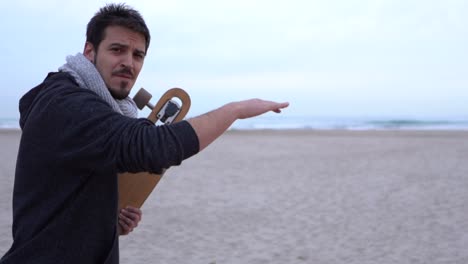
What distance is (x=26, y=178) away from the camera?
50.9 inches

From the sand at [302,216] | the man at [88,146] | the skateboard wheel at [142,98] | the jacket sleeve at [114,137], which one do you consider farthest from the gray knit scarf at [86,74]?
the sand at [302,216]

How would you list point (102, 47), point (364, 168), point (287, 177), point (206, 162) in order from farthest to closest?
1. point (206, 162)
2. point (364, 168)
3. point (287, 177)
4. point (102, 47)

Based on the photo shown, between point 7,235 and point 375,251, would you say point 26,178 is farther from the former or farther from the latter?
point 7,235

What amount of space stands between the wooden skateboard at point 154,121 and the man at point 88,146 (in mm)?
194

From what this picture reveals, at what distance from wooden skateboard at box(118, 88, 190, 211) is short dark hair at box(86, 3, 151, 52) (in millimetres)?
250

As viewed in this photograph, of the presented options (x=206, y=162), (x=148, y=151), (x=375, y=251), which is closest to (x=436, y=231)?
(x=375, y=251)

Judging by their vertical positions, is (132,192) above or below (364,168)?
above

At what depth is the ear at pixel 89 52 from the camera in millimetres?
1490

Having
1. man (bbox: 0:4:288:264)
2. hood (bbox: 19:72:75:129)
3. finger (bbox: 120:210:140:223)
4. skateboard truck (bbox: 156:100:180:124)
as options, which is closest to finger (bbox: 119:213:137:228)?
finger (bbox: 120:210:140:223)

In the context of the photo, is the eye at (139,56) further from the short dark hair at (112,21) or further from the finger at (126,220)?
the finger at (126,220)

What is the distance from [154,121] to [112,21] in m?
0.37

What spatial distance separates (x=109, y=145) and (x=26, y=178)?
1.03 ft

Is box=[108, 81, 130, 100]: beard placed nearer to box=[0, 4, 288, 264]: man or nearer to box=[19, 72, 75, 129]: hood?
box=[0, 4, 288, 264]: man

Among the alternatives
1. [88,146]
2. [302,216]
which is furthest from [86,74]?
[302,216]
